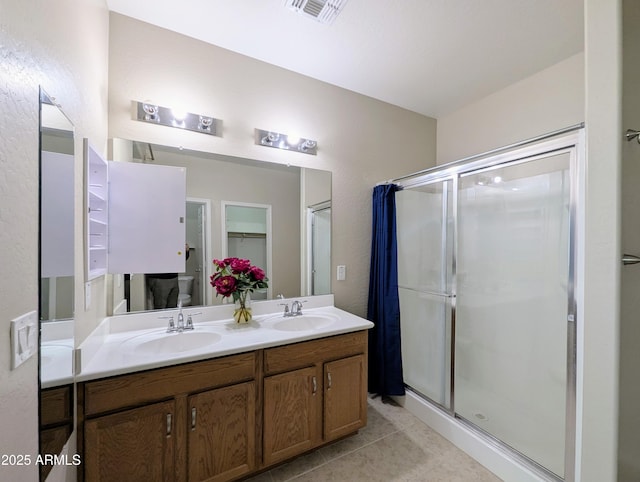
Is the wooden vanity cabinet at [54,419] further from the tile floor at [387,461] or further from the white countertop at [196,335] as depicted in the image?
the tile floor at [387,461]

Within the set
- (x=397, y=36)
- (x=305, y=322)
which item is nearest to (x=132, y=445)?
(x=305, y=322)

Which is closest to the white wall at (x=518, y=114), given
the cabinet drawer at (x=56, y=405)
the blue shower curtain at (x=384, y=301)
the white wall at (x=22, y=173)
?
the blue shower curtain at (x=384, y=301)

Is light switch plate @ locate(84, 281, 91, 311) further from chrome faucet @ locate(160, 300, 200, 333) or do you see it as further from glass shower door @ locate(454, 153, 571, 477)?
glass shower door @ locate(454, 153, 571, 477)

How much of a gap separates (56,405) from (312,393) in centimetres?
119

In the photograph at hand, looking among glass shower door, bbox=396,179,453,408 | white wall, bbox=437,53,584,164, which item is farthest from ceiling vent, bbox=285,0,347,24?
white wall, bbox=437,53,584,164

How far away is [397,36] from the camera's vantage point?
1826 mm

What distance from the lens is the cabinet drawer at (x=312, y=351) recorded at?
1536 millimetres

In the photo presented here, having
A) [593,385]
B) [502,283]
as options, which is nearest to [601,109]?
[593,385]

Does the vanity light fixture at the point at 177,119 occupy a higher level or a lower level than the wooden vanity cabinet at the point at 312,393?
higher

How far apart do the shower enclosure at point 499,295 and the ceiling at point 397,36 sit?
0.83m

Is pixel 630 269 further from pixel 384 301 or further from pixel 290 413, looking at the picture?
pixel 290 413

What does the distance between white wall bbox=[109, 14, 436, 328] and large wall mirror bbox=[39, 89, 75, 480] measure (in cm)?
88

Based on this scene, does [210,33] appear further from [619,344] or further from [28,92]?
[619,344]

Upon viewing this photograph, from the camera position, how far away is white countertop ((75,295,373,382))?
1.22 metres
